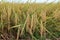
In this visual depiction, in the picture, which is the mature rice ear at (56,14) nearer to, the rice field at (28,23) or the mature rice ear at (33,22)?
the rice field at (28,23)

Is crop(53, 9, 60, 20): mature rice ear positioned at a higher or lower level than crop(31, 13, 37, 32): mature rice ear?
higher

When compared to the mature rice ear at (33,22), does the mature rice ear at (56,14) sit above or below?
above

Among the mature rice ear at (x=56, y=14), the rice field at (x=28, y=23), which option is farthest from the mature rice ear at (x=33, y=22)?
the mature rice ear at (x=56, y=14)

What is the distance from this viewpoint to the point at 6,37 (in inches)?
111

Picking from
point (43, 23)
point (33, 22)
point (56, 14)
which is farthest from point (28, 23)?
point (56, 14)

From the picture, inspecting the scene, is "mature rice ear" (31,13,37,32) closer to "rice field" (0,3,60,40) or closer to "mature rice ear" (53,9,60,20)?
"rice field" (0,3,60,40)

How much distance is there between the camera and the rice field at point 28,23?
9.41 feet

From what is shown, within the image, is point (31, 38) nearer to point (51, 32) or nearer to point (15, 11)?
point (51, 32)

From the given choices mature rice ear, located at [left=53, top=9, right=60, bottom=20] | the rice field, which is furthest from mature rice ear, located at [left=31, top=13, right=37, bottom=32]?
mature rice ear, located at [left=53, top=9, right=60, bottom=20]

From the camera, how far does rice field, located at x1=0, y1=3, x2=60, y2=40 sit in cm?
287

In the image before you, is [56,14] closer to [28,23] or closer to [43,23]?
[43,23]

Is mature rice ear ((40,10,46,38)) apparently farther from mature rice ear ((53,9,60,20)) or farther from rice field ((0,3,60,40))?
mature rice ear ((53,9,60,20))

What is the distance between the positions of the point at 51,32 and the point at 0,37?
710 millimetres

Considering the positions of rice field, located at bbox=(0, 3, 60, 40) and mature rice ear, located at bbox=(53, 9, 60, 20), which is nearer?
rice field, located at bbox=(0, 3, 60, 40)
